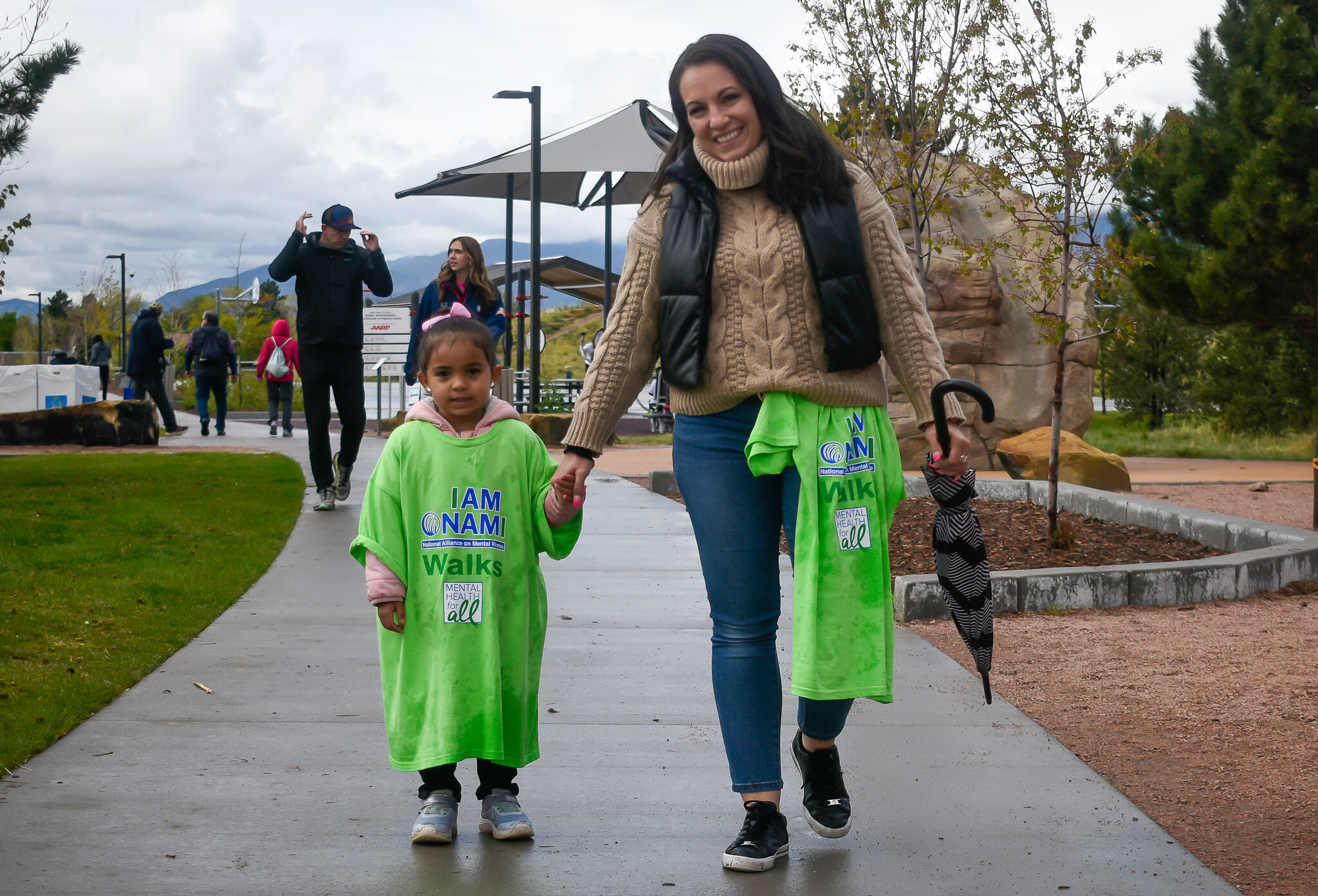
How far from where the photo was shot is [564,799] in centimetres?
340

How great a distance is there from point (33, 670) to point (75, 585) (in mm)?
1727

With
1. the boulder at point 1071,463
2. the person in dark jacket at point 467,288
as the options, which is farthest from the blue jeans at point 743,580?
the boulder at point 1071,463

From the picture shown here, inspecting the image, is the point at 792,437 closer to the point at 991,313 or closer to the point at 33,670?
the point at 33,670

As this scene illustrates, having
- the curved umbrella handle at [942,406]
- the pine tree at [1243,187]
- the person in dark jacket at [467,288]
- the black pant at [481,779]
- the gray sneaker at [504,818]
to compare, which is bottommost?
the gray sneaker at [504,818]

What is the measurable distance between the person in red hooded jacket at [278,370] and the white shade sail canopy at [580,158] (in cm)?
264

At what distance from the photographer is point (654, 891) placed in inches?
109

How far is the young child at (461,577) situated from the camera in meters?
3.00

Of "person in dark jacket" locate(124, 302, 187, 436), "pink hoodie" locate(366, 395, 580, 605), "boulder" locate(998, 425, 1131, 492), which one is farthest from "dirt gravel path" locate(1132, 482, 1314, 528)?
"person in dark jacket" locate(124, 302, 187, 436)

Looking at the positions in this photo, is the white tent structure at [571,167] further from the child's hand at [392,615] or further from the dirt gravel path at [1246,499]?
the child's hand at [392,615]

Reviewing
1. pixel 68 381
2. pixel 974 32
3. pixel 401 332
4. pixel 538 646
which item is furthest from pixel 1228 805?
pixel 68 381

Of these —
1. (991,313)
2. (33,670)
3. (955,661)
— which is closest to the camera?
(33,670)

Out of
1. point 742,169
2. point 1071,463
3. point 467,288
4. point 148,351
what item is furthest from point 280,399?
point 742,169

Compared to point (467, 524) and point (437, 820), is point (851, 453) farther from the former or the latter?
point (437, 820)

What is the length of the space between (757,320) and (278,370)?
16.8 m
